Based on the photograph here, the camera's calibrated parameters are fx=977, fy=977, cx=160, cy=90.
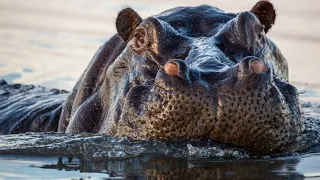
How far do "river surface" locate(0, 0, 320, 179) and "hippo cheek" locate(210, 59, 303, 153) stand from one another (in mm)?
124

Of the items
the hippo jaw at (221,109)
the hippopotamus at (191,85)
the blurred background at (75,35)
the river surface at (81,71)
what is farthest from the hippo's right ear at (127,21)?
the blurred background at (75,35)

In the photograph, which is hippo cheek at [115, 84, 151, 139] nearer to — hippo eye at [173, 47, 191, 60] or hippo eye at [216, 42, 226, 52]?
hippo eye at [173, 47, 191, 60]

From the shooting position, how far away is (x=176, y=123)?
637cm

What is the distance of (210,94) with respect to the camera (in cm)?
629

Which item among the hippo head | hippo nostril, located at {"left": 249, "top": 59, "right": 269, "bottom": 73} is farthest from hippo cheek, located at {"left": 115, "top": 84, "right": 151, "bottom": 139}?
hippo nostril, located at {"left": 249, "top": 59, "right": 269, "bottom": 73}

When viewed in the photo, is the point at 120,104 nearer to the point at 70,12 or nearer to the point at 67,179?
the point at 67,179

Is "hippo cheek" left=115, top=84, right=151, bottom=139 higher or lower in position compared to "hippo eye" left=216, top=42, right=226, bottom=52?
lower

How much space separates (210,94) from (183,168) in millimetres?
533

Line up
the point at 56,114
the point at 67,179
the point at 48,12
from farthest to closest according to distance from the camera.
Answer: the point at 48,12
the point at 56,114
the point at 67,179

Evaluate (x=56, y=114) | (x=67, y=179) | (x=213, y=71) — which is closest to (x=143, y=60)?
(x=213, y=71)

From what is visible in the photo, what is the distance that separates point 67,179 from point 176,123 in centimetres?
103

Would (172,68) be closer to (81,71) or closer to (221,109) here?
(221,109)

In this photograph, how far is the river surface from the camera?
19.7 ft

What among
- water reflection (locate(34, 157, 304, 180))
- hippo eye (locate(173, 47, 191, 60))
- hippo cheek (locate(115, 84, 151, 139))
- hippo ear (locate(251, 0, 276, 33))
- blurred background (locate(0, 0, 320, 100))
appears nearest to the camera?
water reflection (locate(34, 157, 304, 180))
